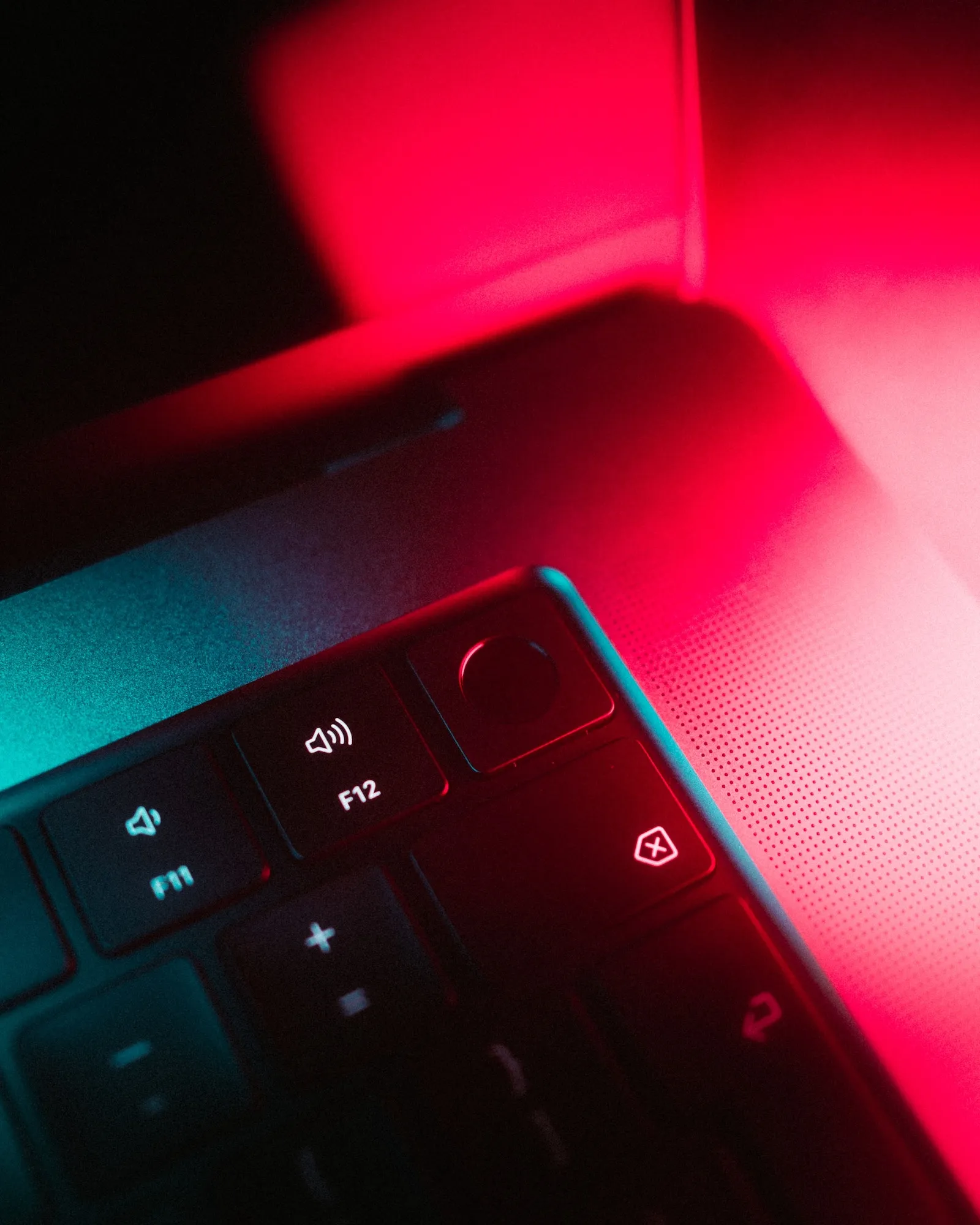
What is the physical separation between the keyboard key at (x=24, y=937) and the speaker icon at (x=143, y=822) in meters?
0.04

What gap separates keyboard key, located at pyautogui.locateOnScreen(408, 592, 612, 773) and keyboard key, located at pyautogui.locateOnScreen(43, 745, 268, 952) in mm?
95

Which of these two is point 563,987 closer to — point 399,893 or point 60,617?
point 399,893

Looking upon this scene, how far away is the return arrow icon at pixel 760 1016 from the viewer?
31 centimetres

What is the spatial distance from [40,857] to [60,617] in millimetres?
106

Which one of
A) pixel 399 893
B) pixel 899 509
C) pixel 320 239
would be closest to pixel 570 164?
pixel 320 239

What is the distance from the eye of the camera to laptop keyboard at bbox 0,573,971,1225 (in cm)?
29

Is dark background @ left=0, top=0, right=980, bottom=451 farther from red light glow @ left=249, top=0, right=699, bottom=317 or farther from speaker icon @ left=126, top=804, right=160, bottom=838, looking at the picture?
speaker icon @ left=126, top=804, right=160, bottom=838

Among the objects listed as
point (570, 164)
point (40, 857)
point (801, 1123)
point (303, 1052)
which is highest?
point (570, 164)

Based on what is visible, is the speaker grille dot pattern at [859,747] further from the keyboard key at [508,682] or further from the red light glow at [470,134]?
the red light glow at [470,134]

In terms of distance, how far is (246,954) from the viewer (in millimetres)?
308

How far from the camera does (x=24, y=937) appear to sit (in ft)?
1.02

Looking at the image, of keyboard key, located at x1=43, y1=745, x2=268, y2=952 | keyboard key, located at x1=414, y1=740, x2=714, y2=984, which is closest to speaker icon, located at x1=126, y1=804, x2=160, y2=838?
keyboard key, located at x1=43, y1=745, x2=268, y2=952

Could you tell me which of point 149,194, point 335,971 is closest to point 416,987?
point 335,971

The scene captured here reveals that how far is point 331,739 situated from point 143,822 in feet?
0.26
